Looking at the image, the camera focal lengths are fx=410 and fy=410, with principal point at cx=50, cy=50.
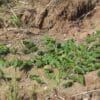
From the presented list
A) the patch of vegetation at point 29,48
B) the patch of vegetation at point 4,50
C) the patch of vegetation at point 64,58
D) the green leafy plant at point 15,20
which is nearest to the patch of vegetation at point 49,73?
the patch of vegetation at point 64,58

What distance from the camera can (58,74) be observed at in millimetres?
4164

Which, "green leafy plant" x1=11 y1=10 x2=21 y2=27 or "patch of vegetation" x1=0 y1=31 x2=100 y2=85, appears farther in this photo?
"green leafy plant" x1=11 y1=10 x2=21 y2=27

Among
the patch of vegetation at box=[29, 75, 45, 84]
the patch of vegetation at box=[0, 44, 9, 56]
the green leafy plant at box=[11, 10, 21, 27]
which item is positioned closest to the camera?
the patch of vegetation at box=[29, 75, 45, 84]

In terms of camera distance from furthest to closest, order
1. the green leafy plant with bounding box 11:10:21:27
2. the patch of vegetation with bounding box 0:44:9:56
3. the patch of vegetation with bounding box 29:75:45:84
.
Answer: the green leafy plant with bounding box 11:10:21:27
the patch of vegetation with bounding box 0:44:9:56
the patch of vegetation with bounding box 29:75:45:84

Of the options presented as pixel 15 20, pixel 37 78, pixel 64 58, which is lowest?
pixel 37 78

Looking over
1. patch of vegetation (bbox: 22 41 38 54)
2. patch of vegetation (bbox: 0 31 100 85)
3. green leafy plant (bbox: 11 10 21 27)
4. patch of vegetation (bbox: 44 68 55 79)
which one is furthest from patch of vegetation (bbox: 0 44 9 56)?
patch of vegetation (bbox: 44 68 55 79)

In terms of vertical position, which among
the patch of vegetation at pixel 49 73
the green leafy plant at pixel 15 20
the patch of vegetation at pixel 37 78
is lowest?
the patch of vegetation at pixel 37 78

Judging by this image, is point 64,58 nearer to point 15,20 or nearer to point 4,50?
point 4,50

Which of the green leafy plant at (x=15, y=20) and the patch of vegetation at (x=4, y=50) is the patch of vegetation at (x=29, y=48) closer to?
the patch of vegetation at (x=4, y=50)

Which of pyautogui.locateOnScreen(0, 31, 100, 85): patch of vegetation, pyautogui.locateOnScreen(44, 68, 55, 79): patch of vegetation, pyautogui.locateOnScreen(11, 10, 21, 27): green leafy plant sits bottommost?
pyautogui.locateOnScreen(44, 68, 55, 79): patch of vegetation

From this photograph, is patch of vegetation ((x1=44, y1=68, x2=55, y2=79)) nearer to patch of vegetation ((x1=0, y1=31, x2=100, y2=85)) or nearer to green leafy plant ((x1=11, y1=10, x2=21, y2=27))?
patch of vegetation ((x1=0, y1=31, x2=100, y2=85))

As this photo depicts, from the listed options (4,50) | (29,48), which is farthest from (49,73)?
(4,50)

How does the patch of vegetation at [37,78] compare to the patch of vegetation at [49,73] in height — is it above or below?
below

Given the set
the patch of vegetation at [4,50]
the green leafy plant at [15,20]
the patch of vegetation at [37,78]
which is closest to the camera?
the patch of vegetation at [37,78]
